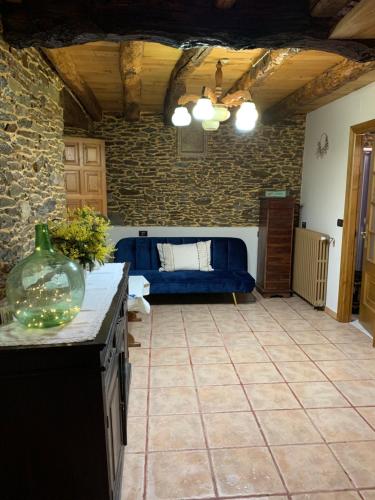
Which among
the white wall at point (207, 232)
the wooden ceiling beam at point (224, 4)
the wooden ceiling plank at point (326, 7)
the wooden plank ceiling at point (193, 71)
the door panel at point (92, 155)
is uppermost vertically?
the wooden plank ceiling at point (193, 71)

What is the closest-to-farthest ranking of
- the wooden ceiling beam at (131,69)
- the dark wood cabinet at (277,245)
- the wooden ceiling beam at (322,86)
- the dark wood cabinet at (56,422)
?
the dark wood cabinet at (56,422) < the wooden ceiling beam at (131,69) < the wooden ceiling beam at (322,86) < the dark wood cabinet at (277,245)

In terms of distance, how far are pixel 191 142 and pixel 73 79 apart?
2231 mm

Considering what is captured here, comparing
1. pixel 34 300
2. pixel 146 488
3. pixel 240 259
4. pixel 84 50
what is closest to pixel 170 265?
pixel 240 259

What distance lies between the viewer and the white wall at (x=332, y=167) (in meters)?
3.83

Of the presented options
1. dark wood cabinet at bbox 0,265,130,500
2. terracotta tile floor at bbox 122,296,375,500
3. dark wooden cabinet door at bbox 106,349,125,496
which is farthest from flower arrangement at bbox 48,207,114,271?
terracotta tile floor at bbox 122,296,375,500

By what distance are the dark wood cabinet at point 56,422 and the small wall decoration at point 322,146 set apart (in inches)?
159

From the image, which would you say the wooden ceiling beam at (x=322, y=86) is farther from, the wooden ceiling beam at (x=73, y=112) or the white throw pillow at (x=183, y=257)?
the wooden ceiling beam at (x=73, y=112)

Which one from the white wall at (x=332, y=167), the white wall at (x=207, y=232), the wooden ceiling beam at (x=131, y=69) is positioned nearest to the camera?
the wooden ceiling beam at (x=131, y=69)

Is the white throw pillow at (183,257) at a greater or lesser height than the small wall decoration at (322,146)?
lesser

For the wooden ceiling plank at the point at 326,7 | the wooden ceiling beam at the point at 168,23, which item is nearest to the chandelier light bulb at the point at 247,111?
the wooden ceiling beam at the point at 168,23

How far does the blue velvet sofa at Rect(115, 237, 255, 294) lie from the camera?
14.9ft

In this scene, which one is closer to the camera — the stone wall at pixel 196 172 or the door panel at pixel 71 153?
the door panel at pixel 71 153

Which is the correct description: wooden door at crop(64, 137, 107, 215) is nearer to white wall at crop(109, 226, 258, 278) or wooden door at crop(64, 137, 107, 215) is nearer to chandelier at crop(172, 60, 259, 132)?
white wall at crop(109, 226, 258, 278)

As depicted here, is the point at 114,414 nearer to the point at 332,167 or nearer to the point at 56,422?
the point at 56,422
